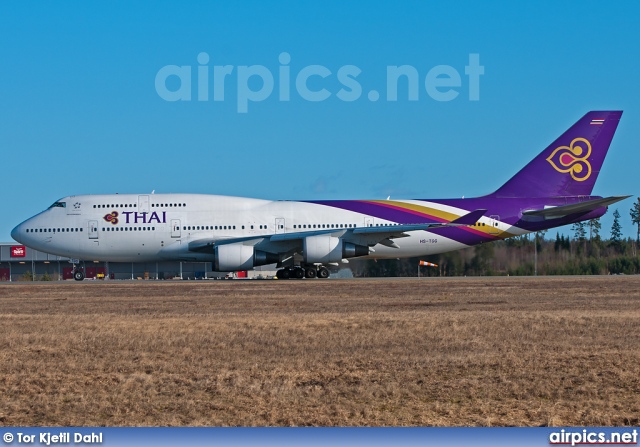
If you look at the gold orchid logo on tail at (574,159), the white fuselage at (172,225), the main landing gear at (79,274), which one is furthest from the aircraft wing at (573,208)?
the main landing gear at (79,274)

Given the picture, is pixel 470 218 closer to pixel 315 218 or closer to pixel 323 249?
pixel 323 249

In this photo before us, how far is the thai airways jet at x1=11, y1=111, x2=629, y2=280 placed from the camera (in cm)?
3791

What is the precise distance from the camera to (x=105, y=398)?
848 centimetres

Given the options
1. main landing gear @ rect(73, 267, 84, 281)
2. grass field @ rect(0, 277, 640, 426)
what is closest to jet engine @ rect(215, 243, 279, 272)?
main landing gear @ rect(73, 267, 84, 281)

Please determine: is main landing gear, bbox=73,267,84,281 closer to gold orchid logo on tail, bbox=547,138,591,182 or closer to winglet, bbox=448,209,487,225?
winglet, bbox=448,209,487,225

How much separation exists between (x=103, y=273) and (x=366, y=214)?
77.5 ft

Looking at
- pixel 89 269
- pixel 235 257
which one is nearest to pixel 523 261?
pixel 235 257

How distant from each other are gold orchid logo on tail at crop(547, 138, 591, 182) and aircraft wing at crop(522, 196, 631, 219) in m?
2.56

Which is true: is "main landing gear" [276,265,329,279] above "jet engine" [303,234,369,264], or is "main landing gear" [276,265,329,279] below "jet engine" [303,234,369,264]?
below

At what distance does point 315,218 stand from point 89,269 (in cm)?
2355

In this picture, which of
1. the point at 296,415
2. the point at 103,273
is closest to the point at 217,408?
the point at 296,415

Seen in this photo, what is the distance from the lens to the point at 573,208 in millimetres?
37062

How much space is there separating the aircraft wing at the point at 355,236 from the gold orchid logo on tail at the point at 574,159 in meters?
5.19

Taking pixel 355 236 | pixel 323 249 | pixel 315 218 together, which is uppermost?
pixel 315 218
